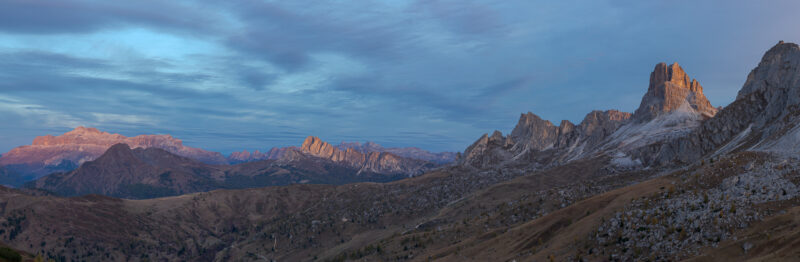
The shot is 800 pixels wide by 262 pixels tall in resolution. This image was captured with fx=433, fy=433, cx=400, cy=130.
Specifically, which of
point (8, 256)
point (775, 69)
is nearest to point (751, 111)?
point (775, 69)

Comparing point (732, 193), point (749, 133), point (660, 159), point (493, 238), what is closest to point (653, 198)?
point (732, 193)

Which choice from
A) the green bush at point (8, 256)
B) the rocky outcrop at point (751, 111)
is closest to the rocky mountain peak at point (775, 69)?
the rocky outcrop at point (751, 111)

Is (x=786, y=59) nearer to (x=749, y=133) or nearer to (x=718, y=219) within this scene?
(x=749, y=133)

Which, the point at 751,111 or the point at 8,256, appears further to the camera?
the point at 751,111

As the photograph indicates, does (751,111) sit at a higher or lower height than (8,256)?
higher

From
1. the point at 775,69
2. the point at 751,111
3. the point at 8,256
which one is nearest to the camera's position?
the point at 8,256

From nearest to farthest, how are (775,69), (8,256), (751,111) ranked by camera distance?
(8,256)
(751,111)
(775,69)

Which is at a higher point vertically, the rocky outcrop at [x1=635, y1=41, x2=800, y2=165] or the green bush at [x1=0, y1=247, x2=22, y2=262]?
the rocky outcrop at [x1=635, y1=41, x2=800, y2=165]

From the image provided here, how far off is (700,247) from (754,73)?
175018 millimetres

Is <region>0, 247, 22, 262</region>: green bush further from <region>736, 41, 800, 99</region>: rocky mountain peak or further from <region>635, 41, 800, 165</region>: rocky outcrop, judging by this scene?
<region>736, 41, 800, 99</region>: rocky mountain peak

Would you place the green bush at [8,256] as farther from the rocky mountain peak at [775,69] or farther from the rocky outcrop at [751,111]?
the rocky mountain peak at [775,69]

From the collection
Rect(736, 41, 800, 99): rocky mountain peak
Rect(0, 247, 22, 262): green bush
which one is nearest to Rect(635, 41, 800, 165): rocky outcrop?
Rect(736, 41, 800, 99): rocky mountain peak

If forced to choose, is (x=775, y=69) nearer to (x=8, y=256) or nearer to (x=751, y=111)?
(x=751, y=111)

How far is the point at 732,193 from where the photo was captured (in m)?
55.2
